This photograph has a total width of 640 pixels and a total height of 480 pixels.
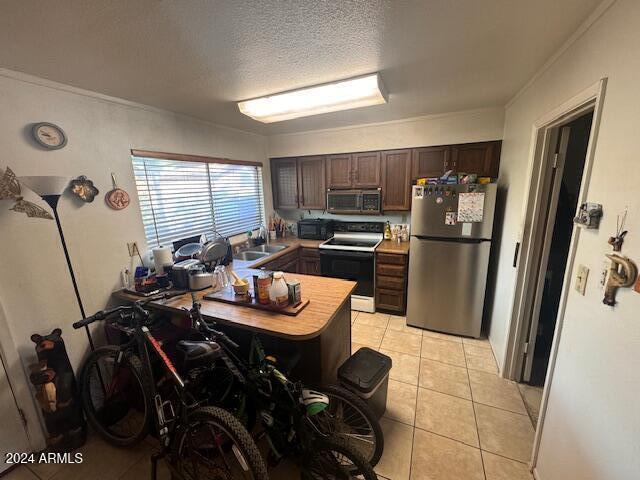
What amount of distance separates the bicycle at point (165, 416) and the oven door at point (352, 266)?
75.9 inches

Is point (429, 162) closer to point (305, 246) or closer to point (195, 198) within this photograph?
point (305, 246)

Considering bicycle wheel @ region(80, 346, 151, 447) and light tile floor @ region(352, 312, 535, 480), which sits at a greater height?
bicycle wheel @ region(80, 346, 151, 447)

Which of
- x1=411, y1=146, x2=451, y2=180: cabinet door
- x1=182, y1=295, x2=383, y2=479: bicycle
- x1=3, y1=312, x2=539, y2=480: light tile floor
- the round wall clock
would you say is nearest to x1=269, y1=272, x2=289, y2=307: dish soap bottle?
x1=182, y1=295, x2=383, y2=479: bicycle

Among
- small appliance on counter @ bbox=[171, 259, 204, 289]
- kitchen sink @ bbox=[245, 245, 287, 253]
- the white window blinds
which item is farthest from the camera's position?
kitchen sink @ bbox=[245, 245, 287, 253]

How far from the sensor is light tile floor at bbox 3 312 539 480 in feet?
4.86

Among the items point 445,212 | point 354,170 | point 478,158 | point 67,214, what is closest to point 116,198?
point 67,214

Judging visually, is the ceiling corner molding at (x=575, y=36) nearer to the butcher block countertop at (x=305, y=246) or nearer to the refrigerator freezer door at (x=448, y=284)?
the refrigerator freezer door at (x=448, y=284)

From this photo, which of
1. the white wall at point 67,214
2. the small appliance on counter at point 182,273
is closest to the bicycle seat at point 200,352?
the small appliance on counter at point 182,273

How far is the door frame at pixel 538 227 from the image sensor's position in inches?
44.3

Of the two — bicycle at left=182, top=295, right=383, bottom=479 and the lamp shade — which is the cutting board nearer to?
bicycle at left=182, top=295, right=383, bottom=479

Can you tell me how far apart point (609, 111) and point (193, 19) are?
5.77ft

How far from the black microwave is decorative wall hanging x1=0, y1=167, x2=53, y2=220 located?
8.77 feet

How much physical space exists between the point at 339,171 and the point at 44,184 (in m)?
2.83

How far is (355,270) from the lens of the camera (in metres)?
3.15
